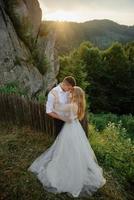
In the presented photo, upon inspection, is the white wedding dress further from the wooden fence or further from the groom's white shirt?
the wooden fence

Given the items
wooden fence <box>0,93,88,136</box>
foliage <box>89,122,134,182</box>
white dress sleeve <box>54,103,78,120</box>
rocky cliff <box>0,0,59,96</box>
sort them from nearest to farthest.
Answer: white dress sleeve <box>54,103,78,120</box> → foliage <box>89,122,134,182</box> → wooden fence <box>0,93,88,136</box> → rocky cliff <box>0,0,59,96</box>

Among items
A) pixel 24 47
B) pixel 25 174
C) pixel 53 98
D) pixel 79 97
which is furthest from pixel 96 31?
pixel 25 174

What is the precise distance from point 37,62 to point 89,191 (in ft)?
47.7

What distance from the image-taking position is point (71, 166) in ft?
24.9

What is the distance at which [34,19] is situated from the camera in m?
22.0

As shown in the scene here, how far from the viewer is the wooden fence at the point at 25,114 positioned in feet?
34.1

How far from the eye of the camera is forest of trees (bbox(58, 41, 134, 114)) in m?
40.6

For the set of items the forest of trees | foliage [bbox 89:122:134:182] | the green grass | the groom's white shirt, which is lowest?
the forest of trees

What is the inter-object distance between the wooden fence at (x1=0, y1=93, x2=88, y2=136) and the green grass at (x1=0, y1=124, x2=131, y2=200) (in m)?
0.30

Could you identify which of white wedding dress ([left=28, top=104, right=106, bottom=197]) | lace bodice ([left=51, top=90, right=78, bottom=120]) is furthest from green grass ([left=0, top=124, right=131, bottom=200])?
lace bodice ([left=51, top=90, right=78, bottom=120])

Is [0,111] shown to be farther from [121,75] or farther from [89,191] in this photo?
[121,75]

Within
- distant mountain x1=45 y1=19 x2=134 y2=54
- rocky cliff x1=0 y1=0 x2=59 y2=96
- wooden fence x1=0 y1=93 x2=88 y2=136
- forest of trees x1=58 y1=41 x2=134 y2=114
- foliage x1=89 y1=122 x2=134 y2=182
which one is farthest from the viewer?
distant mountain x1=45 y1=19 x2=134 y2=54

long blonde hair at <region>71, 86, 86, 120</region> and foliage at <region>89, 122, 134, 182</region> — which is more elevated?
long blonde hair at <region>71, 86, 86, 120</region>

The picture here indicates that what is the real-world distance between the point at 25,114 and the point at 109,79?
31734 millimetres
